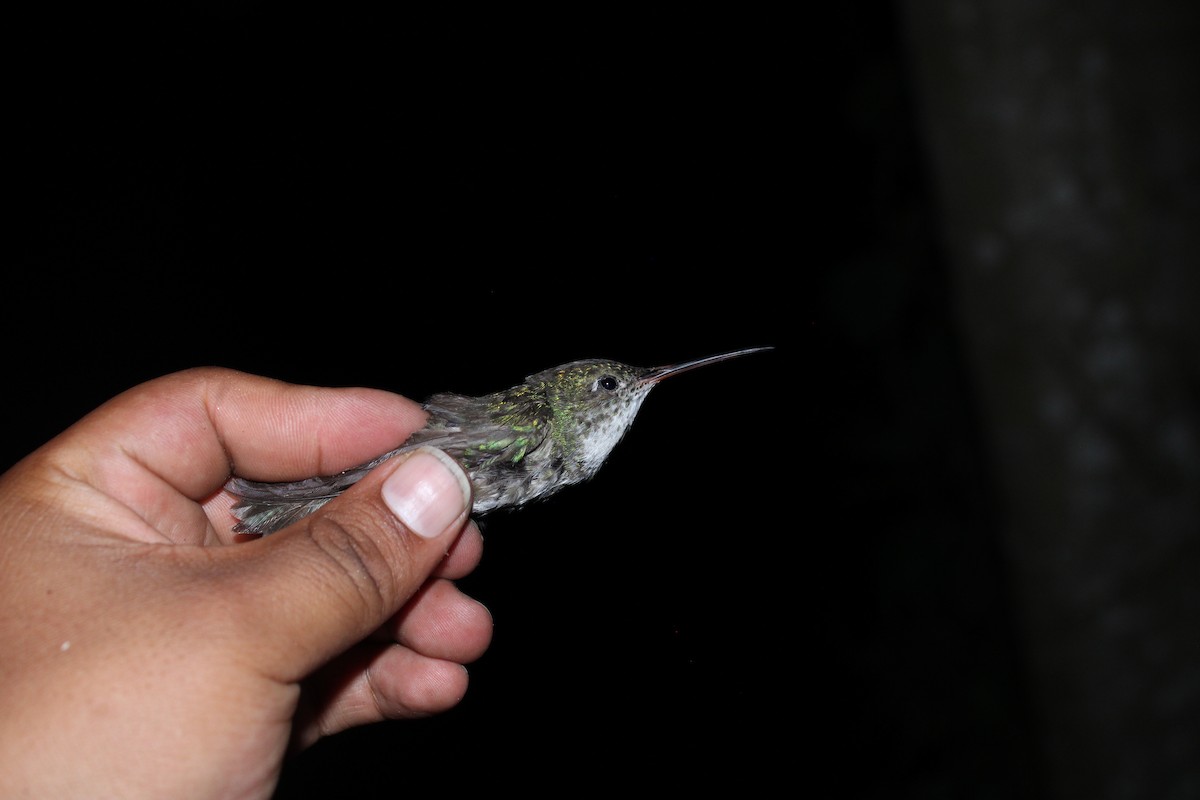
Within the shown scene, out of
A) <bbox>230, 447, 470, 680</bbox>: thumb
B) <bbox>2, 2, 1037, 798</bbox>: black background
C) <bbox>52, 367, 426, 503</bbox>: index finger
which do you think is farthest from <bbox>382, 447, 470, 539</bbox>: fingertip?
<bbox>2, 2, 1037, 798</bbox>: black background

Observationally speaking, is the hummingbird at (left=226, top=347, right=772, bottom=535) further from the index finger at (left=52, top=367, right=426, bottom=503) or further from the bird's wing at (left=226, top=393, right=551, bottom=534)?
the index finger at (left=52, top=367, right=426, bottom=503)

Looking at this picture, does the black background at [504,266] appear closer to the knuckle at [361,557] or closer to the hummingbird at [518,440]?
the hummingbird at [518,440]

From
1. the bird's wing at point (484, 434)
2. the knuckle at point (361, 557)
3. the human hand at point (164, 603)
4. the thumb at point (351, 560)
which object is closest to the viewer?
the human hand at point (164, 603)

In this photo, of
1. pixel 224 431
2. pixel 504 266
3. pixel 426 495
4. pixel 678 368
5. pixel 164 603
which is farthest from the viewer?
pixel 504 266

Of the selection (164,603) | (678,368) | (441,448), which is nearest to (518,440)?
(441,448)

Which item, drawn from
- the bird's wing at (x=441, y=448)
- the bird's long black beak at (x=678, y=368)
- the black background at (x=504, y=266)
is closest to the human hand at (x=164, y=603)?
the bird's wing at (x=441, y=448)

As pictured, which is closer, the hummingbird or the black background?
the hummingbird

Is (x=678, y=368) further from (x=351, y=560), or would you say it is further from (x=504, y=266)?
(x=504, y=266)
